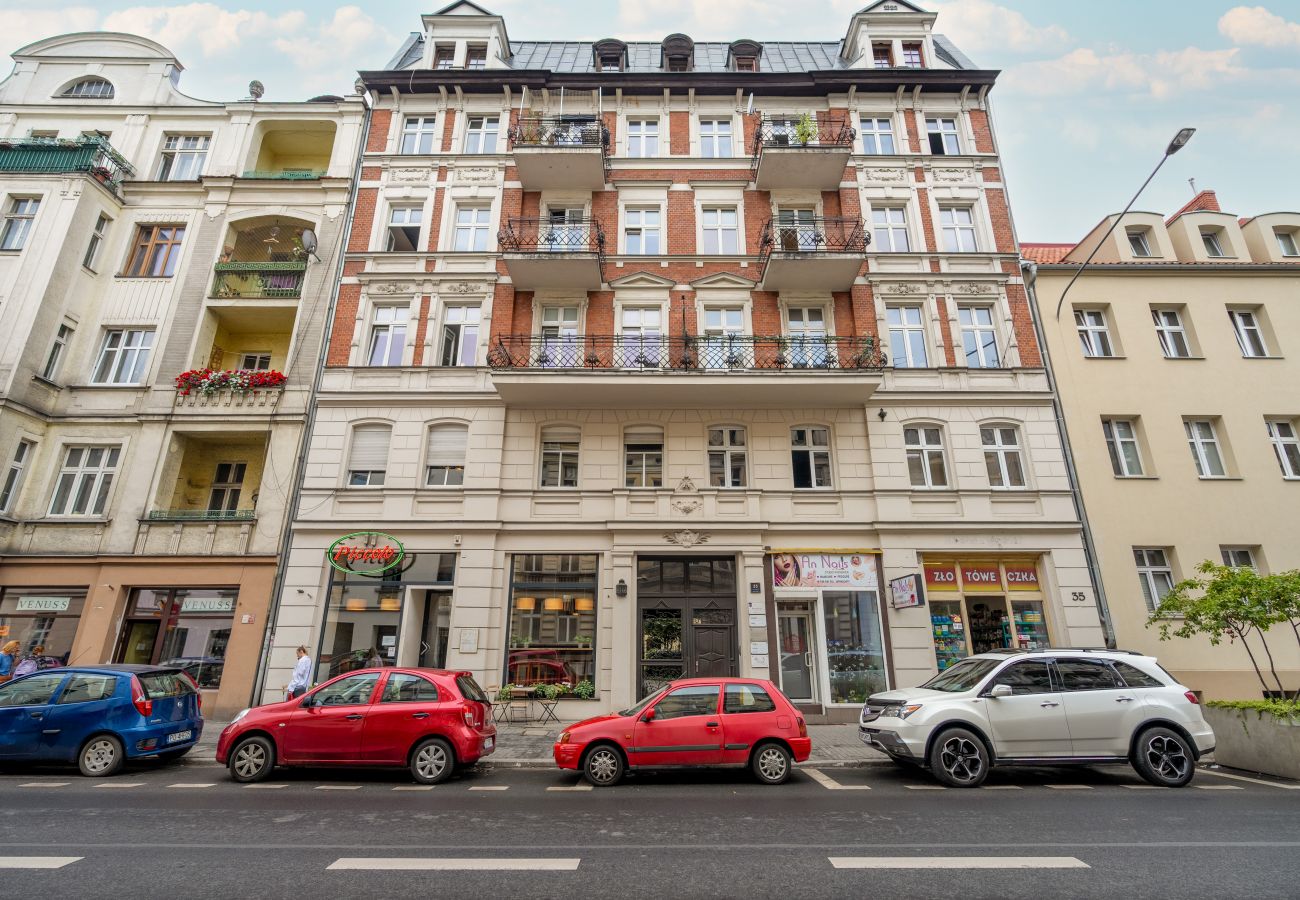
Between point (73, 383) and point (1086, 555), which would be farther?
point (73, 383)

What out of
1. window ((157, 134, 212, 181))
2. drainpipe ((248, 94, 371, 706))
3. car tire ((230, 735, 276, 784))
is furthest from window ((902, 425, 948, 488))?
window ((157, 134, 212, 181))

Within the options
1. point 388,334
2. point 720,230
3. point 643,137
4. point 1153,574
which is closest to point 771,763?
point 1153,574

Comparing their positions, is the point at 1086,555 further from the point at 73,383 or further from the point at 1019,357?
the point at 73,383

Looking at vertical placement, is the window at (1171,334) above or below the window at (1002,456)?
above

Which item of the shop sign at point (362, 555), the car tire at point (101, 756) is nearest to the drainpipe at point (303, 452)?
the shop sign at point (362, 555)

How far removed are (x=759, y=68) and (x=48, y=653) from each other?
2536 cm

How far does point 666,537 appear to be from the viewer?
14172 millimetres

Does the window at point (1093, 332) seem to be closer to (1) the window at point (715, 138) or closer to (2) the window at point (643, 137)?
(1) the window at point (715, 138)

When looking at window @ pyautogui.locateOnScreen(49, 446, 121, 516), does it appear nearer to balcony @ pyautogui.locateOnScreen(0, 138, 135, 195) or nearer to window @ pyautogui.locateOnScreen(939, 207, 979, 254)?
balcony @ pyautogui.locateOnScreen(0, 138, 135, 195)

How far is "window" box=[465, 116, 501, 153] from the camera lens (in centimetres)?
1791

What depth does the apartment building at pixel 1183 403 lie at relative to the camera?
13984 millimetres

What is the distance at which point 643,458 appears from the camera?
15039 mm

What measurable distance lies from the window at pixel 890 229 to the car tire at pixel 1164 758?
12567 millimetres

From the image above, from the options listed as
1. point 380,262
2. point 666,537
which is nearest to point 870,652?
point 666,537
